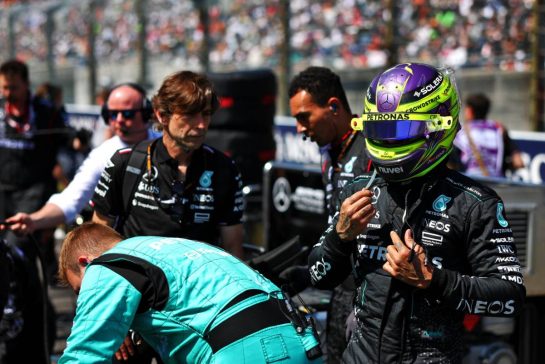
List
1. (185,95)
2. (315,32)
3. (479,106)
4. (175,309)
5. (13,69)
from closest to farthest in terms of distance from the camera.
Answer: (175,309) < (185,95) < (13,69) < (479,106) < (315,32)

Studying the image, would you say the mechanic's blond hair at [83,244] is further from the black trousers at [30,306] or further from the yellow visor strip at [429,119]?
the black trousers at [30,306]

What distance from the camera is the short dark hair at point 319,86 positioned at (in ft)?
→ 14.5

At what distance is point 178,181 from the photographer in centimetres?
412

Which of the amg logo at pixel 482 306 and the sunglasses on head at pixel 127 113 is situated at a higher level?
the sunglasses on head at pixel 127 113

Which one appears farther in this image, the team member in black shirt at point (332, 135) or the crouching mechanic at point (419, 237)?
the team member in black shirt at point (332, 135)

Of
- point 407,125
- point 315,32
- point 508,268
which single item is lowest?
point 508,268

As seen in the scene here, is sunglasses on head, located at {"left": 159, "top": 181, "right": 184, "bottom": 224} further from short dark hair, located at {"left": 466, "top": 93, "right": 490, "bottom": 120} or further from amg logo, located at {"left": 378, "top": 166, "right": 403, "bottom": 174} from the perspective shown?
short dark hair, located at {"left": 466, "top": 93, "right": 490, "bottom": 120}

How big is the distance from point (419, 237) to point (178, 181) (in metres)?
1.55

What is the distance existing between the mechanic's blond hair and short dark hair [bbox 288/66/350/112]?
1.74 metres

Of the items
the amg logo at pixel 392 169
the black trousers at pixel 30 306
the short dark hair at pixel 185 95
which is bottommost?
the black trousers at pixel 30 306

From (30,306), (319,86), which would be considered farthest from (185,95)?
(30,306)

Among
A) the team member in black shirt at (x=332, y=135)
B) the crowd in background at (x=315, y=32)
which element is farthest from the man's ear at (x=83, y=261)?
the crowd in background at (x=315, y=32)

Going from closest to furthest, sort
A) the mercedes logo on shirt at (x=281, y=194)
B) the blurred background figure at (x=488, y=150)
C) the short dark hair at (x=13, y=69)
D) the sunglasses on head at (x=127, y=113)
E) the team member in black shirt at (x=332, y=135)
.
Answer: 1. the team member in black shirt at (x=332, y=135)
2. the sunglasses on head at (x=127, y=113)
3. the mercedes logo on shirt at (x=281, y=194)
4. the short dark hair at (x=13, y=69)
5. the blurred background figure at (x=488, y=150)

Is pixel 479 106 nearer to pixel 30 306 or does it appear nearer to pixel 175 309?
pixel 30 306
